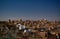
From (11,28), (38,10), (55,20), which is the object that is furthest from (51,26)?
(11,28)

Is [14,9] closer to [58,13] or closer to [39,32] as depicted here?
[39,32]

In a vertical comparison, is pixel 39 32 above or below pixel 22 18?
below

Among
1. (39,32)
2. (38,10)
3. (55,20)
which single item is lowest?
(39,32)

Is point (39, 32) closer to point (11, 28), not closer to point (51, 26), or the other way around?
point (51, 26)

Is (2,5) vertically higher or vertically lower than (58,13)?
higher

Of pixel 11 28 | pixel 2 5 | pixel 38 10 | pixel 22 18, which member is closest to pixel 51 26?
pixel 38 10
